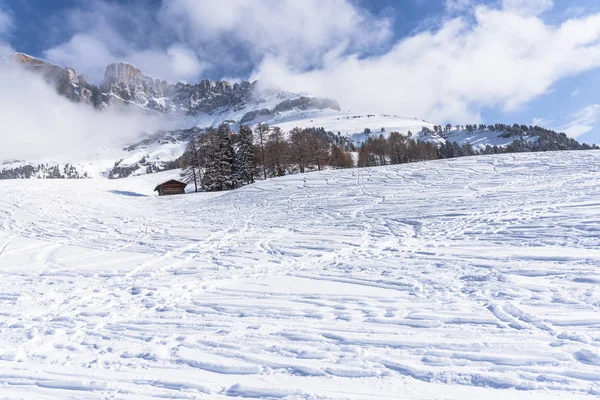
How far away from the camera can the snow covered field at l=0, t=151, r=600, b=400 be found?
3787mm

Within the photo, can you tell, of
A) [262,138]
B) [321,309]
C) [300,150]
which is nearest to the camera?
[321,309]

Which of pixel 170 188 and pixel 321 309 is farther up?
pixel 170 188

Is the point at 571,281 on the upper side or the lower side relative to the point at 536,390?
upper

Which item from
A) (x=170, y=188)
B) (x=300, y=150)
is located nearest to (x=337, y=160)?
(x=300, y=150)

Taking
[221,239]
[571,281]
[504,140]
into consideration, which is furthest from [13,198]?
[504,140]

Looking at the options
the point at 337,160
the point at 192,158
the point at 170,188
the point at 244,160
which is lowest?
the point at 170,188

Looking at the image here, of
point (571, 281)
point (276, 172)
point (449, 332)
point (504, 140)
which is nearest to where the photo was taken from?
point (449, 332)

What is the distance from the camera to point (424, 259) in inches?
325

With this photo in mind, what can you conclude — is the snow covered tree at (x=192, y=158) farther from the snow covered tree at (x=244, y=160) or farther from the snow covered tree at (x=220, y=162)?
the snow covered tree at (x=244, y=160)

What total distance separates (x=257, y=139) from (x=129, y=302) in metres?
40.2

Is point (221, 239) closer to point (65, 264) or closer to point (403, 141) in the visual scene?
point (65, 264)

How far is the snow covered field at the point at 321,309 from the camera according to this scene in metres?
3.79

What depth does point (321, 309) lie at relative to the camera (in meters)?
5.66

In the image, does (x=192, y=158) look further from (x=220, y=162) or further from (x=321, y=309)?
(x=321, y=309)
